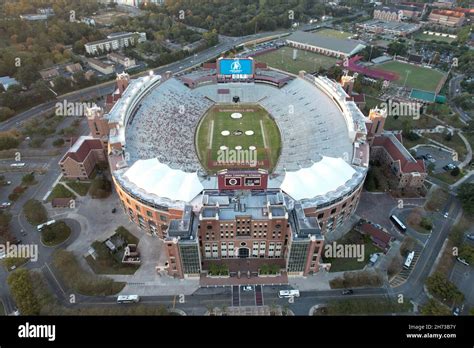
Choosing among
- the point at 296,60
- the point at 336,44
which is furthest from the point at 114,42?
the point at 336,44

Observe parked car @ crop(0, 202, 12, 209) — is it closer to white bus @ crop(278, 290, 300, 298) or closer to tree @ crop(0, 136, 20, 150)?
tree @ crop(0, 136, 20, 150)

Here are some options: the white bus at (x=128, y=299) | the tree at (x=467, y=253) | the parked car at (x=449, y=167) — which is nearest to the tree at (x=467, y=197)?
the parked car at (x=449, y=167)

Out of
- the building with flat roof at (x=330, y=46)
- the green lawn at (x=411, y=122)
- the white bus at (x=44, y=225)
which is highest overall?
the building with flat roof at (x=330, y=46)

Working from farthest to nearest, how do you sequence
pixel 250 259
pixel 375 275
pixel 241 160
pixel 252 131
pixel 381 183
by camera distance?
pixel 252 131 < pixel 241 160 < pixel 381 183 < pixel 250 259 < pixel 375 275

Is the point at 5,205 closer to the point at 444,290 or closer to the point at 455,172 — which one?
the point at 444,290

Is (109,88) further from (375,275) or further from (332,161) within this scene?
(375,275)

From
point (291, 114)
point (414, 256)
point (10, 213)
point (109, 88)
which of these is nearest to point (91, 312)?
point (10, 213)

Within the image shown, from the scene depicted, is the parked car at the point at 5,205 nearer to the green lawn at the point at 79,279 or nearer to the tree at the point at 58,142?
the green lawn at the point at 79,279
